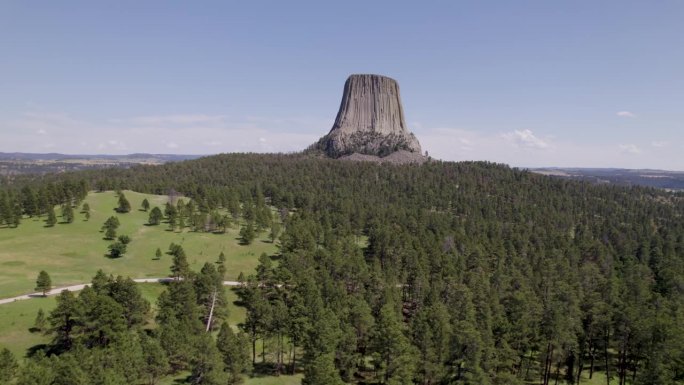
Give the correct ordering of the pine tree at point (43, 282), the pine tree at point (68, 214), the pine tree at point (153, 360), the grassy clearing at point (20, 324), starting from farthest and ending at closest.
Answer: the pine tree at point (68, 214) < the pine tree at point (43, 282) < the grassy clearing at point (20, 324) < the pine tree at point (153, 360)

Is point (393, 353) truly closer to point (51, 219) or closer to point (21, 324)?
point (21, 324)

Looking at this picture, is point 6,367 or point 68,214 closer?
point 6,367

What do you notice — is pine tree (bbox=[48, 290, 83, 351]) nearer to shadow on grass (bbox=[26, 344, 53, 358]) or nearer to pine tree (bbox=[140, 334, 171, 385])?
shadow on grass (bbox=[26, 344, 53, 358])

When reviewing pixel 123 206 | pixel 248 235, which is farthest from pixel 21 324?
pixel 123 206

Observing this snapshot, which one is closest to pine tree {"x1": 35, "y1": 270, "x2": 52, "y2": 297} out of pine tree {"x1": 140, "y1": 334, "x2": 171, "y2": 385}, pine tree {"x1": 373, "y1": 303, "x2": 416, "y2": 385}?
pine tree {"x1": 140, "y1": 334, "x2": 171, "y2": 385}

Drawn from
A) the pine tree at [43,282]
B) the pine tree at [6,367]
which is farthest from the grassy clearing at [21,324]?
the pine tree at [6,367]

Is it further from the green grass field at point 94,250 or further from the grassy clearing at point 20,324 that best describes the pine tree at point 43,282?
the green grass field at point 94,250

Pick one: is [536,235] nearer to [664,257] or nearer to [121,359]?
[664,257]

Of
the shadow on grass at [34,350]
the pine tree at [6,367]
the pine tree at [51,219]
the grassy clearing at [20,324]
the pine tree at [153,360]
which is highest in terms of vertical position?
the pine tree at [51,219]
